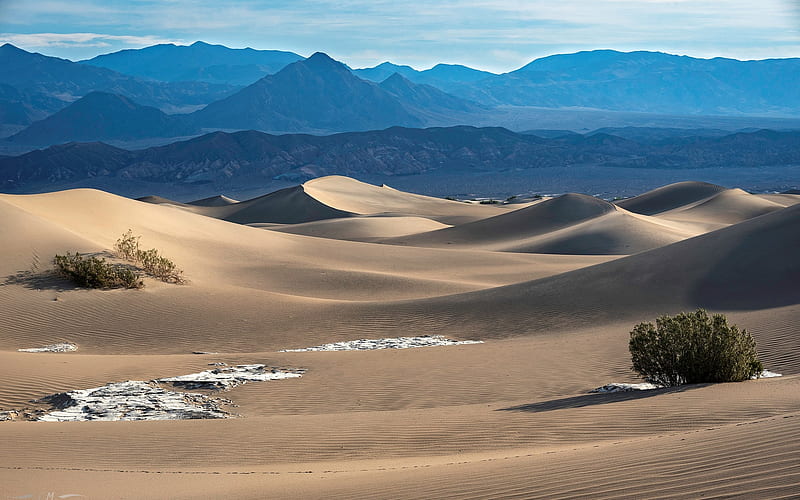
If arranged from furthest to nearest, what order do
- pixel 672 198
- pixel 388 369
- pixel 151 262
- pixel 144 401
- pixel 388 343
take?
pixel 672 198 → pixel 151 262 → pixel 388 343 → pixel 388 369 → pixel 144 401

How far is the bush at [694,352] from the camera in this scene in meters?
10.1

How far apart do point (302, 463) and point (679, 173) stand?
132 m

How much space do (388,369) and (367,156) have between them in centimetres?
12885

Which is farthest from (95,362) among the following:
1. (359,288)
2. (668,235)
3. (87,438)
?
(668,235)

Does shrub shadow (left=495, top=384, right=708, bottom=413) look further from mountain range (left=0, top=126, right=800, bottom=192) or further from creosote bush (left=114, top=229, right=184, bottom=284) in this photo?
mountain range (left=0, top=126, right=800, bottom=192)

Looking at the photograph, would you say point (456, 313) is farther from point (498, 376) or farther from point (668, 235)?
point (668, 235)

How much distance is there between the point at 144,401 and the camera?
35.4 ft

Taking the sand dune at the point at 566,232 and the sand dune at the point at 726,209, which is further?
the sand dune at the point at 726,209

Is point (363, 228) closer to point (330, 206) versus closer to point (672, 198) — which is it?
point (330, 206)

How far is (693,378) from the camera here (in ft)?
34.0

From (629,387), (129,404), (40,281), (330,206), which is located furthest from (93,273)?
(330,206)

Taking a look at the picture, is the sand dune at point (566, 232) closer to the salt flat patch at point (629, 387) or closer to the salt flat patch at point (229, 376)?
the salt flat patch at point (629, 387)

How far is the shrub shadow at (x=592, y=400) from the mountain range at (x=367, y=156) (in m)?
120

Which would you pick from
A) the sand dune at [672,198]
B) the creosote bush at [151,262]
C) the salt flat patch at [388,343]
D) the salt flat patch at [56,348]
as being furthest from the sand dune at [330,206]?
the salt flat patch at [56,348]
